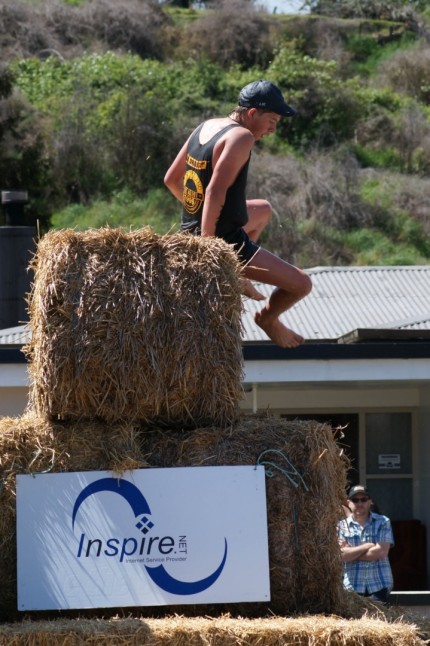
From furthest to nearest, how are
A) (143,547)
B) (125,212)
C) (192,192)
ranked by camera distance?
(125,212)
(192,192)
(143,547)

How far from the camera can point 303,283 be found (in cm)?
584

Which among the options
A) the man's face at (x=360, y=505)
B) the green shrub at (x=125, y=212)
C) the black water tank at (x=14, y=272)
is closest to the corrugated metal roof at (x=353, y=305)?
the black water tank at (x=14, y=272)

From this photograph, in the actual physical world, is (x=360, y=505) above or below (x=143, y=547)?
below

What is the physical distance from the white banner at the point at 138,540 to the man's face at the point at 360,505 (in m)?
3.53

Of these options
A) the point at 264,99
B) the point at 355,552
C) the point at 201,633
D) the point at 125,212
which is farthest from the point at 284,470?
the point at 125,212

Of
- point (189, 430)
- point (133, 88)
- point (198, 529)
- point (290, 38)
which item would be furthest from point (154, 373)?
point (290, 38)

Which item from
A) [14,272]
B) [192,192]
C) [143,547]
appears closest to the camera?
[143,547]

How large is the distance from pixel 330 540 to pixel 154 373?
106 cm

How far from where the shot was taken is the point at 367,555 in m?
8.08

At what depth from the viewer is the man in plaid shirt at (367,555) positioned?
317 inches

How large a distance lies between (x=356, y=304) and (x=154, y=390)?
27.8 ft

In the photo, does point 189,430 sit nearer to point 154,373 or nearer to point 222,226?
point 154,373

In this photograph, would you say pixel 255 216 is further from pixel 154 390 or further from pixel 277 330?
pixel 154 390

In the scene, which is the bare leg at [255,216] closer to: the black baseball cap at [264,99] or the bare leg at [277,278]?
the bare leg at [277,278]
